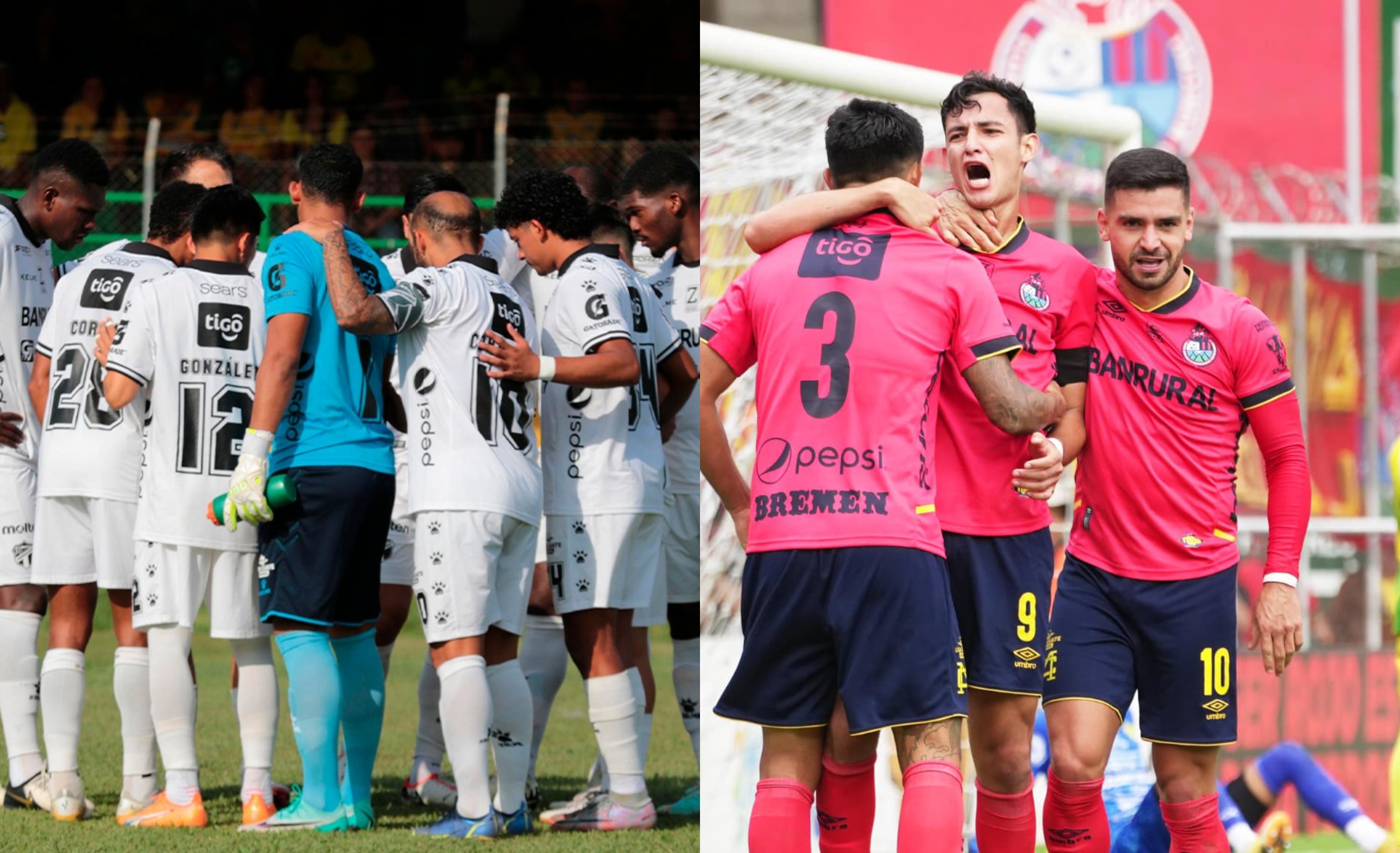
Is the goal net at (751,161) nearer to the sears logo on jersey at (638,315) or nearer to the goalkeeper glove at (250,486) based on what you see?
the sears logo on jersey at (638,315)

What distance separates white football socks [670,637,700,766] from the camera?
265 inches

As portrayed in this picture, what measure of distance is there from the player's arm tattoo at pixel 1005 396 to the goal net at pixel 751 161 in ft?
5.38

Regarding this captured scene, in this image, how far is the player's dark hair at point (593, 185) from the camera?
7113 mm

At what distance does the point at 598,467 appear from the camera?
6090mm

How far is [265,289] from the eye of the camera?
561 cm

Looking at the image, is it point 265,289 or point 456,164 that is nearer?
point 265,289

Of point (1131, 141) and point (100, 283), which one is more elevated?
point (1131, 141)

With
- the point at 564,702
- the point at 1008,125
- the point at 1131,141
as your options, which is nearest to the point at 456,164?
the point at 564,702

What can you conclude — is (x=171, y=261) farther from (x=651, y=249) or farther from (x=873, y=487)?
(x=873, y=487)

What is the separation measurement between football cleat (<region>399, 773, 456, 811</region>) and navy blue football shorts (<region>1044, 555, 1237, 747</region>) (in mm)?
2757

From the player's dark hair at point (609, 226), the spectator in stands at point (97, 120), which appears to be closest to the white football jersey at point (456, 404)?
the player's dark hair at point (609, 226)

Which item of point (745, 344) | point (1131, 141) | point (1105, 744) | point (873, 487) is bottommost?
point (1105, 744)

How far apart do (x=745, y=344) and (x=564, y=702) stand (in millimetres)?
6011

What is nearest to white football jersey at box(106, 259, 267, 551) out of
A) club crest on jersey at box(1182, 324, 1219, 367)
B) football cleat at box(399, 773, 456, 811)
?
football cleat at box(399, 773, 456, 811)
